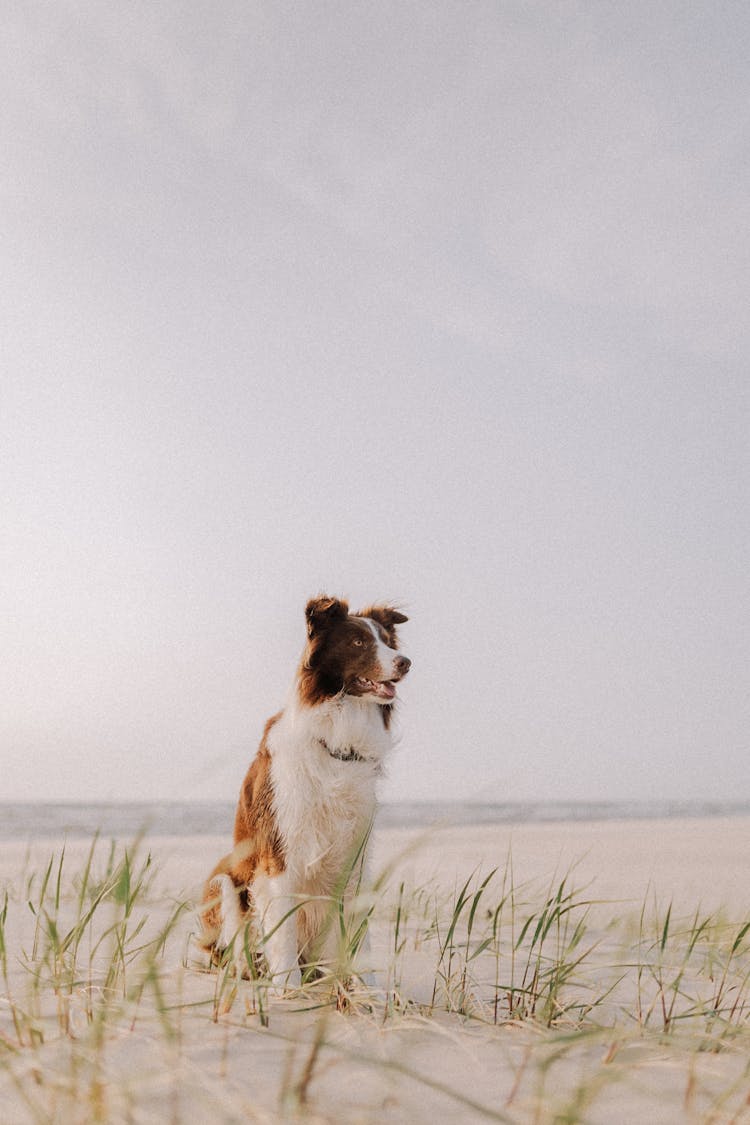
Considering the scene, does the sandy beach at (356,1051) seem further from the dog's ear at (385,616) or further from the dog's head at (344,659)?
the dog's ear at (385,616)

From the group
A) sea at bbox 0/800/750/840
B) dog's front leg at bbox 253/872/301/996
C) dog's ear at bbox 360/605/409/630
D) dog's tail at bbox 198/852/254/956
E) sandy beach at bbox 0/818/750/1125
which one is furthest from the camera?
sea at bbox 0/800/750/840

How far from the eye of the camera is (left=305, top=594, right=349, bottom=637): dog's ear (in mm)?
4566

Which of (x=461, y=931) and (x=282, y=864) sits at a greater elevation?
(x=282, y=864)

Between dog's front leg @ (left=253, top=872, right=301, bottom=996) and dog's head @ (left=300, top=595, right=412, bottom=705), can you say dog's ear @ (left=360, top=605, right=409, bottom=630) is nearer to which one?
dog's head @ (left=300, top=595, right=412, bottom=705)

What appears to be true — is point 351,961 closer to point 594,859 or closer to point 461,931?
point 461,931

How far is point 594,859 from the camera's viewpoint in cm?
1155

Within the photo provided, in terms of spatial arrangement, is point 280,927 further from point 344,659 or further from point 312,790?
point 344,659

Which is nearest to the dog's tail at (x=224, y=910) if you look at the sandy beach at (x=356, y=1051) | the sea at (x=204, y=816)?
the sandy beach at (x=356, y=1051)

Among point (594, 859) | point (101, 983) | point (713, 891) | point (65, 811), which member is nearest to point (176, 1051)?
point (101, 983)

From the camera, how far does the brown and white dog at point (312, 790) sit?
4000 mm

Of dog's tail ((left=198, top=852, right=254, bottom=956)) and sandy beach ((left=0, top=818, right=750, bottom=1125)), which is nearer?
sandy beach ((left=0, top=818, right=750, bottom=1125))

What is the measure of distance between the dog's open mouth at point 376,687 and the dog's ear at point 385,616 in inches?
22.8

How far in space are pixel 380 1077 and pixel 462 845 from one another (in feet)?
43.7

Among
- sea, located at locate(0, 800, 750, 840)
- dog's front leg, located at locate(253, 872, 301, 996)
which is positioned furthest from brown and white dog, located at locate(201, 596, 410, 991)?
sea, located at locate(0, 800, 750, 840)
